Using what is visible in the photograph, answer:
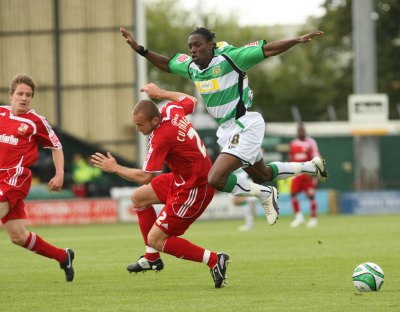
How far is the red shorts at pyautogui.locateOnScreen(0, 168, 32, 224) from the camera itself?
10656 mm

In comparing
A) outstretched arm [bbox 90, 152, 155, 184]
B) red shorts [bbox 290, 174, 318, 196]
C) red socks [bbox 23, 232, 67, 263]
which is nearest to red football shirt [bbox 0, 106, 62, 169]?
red socks [bbox 23, 232, 67, 263]

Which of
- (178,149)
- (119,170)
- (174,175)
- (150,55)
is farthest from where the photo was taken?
(150,55)

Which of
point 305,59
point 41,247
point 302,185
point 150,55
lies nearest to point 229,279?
point 41,247

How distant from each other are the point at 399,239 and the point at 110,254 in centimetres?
465

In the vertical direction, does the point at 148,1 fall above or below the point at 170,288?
above

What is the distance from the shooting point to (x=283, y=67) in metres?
77.9

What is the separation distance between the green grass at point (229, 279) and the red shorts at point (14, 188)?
30.2 inches

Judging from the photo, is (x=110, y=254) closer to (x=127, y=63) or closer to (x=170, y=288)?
(x=170, y=288)

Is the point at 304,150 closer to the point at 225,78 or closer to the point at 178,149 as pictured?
the point at 225,78

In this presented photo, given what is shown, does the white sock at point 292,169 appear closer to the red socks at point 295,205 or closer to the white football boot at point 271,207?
the white football boot at point 271,207

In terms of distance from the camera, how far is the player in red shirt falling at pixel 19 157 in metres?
10.7

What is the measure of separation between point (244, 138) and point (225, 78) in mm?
667

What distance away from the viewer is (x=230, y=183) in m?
10.9

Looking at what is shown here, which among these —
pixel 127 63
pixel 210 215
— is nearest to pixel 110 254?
pixel 210 215
